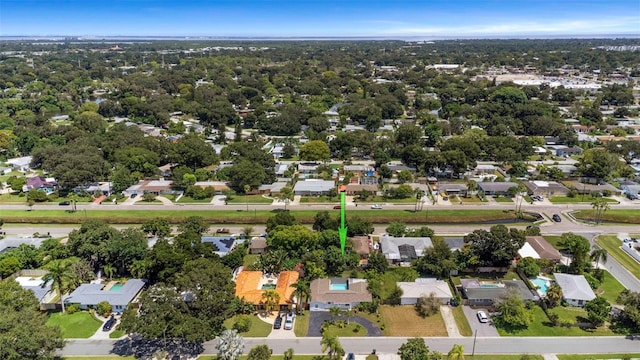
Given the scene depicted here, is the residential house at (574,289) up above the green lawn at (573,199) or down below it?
below

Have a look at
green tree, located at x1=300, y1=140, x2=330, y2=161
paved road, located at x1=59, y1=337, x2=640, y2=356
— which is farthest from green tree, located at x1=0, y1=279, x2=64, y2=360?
green tree, located at x1=300, y1=140, x2=330, y2=161

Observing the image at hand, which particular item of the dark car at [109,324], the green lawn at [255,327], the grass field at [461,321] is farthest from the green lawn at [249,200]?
the grass field at [461,321]

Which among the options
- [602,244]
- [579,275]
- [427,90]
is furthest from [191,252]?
[427,90]

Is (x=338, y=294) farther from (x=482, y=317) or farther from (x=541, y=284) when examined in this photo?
(x=541, y=284)

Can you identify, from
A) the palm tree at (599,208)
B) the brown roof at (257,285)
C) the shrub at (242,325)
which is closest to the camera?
the shrub at (242,325)

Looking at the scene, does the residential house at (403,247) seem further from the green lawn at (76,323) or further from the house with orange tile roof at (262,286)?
the green lawn at (76,323)
